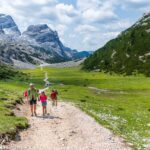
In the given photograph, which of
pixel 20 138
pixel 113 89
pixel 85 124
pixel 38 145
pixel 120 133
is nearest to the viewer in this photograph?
pixel 38 145

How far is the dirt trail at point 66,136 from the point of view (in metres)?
31.4

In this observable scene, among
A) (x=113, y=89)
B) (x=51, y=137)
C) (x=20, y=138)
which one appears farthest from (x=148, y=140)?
(x=113, y=89)

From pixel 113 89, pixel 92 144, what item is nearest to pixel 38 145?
pixel 92 144

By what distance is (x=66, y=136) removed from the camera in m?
35.3

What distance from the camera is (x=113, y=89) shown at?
13425cm

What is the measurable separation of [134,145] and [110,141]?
206cm

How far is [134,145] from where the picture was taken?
3253 cm

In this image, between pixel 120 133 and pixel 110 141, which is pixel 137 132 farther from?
pixel 110 141

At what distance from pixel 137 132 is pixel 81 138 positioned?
26.6 ft

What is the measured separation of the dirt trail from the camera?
1235 inches

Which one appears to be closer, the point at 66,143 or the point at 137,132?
the point at 66,143

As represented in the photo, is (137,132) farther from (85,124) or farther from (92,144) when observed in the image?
(92,144)

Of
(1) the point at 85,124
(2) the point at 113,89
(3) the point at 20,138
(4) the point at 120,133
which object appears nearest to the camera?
(3) the point at 20,138

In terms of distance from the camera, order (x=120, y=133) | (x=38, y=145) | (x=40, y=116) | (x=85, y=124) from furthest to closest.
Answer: (x=40, y=116)
(x=85, y=124)
(x=120, y=133)
(x=38, y=145)
